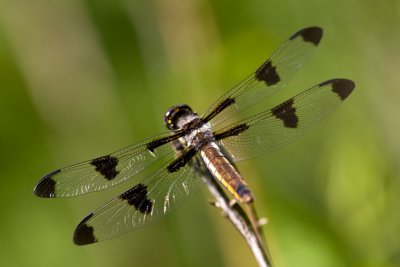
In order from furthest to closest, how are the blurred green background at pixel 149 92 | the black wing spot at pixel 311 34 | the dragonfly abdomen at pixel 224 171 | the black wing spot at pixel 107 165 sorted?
the blurred green background at pixel 149 92 < the black wing spot at pixel 311 34 < the black wing spot at pixel 107 165 < the dragonfly abdomen at pixel 224 171

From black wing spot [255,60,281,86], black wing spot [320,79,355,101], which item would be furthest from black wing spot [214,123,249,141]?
black wing spot [320,79,355,101]

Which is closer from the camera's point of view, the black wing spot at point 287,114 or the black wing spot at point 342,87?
the black wing spot at point 342,87

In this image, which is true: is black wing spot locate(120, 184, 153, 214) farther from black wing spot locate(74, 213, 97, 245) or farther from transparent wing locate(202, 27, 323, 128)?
transparent wing locate(202, 27, 323, 128)

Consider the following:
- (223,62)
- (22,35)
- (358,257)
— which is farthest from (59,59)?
(358,257)

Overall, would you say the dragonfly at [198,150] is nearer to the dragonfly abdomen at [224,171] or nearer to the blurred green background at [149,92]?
the dragonfly abdomen at [224,171]

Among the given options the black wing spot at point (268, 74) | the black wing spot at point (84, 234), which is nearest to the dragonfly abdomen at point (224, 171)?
the black wing spot at point (268, 74)

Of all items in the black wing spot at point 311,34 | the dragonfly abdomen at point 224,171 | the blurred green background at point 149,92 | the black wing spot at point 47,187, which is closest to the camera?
the dragonfly abdomen at point 224,171

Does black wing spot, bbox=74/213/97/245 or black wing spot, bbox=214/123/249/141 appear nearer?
black wing spot, bbox=74/213/97/245

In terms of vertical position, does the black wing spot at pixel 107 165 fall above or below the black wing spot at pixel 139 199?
above

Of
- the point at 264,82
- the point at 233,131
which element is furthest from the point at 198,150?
the point at 264,82
